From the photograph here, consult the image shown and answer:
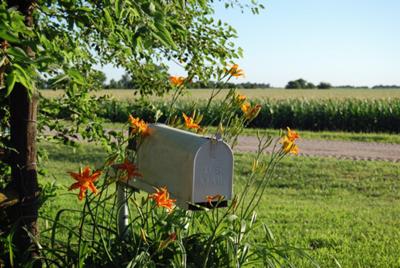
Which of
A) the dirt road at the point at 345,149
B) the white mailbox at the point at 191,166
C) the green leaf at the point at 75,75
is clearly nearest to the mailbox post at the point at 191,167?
the white mailbox at the point at 191,166

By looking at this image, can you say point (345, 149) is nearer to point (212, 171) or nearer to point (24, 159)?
point (24, 159)

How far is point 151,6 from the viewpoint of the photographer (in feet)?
7.91

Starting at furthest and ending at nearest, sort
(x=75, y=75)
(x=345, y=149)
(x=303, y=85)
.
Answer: (x=303, y=85) < (x=345, y=149) < (x=75, y=75)

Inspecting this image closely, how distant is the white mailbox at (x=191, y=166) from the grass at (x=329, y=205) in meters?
0.32

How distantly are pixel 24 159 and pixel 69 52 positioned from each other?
57cm

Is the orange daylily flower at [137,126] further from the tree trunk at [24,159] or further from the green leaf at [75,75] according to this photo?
the tree trunk at [24,159]

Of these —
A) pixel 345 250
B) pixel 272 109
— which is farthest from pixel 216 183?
pixel 272 109

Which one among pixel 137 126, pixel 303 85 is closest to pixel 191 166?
pixel 137 126

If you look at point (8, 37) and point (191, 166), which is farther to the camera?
point (191, 166)

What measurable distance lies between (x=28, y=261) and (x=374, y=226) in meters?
3.86

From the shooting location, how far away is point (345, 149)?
15.1 meters

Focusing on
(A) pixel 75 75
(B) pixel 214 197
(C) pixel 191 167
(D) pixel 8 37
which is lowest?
(B) pixel 214 197

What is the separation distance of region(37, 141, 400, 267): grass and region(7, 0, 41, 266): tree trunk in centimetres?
26

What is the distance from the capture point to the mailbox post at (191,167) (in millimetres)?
2719
